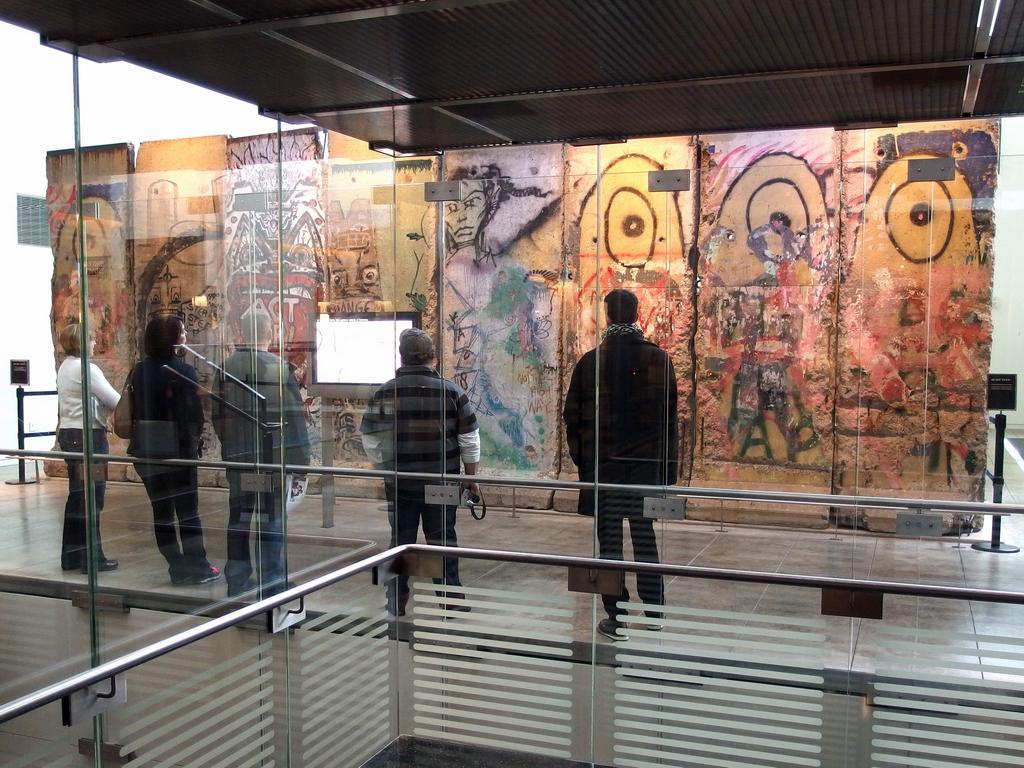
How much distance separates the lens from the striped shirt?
17.6ft

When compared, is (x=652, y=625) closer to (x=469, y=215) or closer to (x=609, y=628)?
(x=609, y=628)

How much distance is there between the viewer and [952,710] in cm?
330

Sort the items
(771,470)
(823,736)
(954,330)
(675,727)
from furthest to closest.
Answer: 1. (771,470)
2. (954,330)
3. (675,727)
4. (823,736)

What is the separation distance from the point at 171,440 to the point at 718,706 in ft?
10.4

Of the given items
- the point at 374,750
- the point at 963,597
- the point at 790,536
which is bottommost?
the point at 374,750

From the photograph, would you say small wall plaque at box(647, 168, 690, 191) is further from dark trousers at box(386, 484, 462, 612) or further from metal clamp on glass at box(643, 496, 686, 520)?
dark trousers at box(386, 484, 462, 612)

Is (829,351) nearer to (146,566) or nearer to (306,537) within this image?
(306,537)

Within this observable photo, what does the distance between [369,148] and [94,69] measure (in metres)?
1.65

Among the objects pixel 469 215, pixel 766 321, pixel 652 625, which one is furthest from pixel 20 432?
pixel 766 321

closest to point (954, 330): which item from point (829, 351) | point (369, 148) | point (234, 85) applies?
point (829, 351)

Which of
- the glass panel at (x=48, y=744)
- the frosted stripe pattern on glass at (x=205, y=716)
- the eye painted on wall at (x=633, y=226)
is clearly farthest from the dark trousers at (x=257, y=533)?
the glass panel at (x=48, y=744)

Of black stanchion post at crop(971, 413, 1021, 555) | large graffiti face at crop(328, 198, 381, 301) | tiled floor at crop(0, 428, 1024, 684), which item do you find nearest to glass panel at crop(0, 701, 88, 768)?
tiled floor at crop(0, 428, 1024, 684)

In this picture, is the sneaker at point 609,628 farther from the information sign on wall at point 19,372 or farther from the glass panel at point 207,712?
the information sign on wall at point 19,372

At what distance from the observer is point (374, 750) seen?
3805 mm
